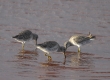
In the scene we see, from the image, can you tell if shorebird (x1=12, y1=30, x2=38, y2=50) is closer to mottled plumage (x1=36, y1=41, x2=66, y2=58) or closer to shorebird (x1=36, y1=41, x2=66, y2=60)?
shorebird (x1=36, y1=41, x2=66, y2=60)

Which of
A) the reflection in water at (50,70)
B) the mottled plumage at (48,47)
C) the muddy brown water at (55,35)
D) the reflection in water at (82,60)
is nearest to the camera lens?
the reflection in water at (50,70)

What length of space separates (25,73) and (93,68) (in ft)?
7.46

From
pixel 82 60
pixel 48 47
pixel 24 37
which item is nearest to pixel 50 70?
pixel 48 47

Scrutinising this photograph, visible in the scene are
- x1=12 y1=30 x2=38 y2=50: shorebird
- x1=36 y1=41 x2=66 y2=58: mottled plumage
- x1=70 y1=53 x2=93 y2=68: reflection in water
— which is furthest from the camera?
x1=12 y1=30 x2=38 y2=50: shorebird

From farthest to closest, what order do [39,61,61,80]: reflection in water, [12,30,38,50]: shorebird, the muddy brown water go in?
[12,30,38,50]: shorebird, the muddy brown water, [39,61,61,80]: reflection in water

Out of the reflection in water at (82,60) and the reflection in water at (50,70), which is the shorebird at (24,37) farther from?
the reflection in water at (50,70)

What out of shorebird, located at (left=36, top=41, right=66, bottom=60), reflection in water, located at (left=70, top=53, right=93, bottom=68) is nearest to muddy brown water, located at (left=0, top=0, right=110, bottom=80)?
reflection in water, located at (left=70, top=53, right=93, bottom=68)

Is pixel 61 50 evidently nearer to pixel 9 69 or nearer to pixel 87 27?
pixel 9 69

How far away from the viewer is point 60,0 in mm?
27641

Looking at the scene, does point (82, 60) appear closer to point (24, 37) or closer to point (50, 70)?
point (50, 70)

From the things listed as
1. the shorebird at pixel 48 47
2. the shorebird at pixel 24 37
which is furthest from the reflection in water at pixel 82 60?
the shorebird at pixel 24 37

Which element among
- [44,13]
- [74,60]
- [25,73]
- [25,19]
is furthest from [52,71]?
[44,13]

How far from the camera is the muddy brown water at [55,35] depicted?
43.9 feet

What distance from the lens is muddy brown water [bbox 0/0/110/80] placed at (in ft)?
43.9
